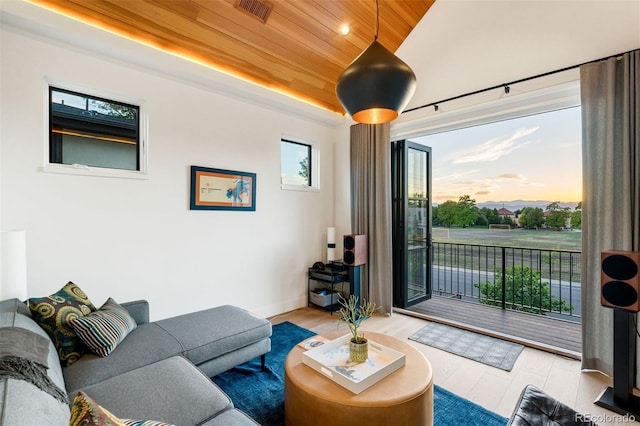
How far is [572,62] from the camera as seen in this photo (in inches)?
105

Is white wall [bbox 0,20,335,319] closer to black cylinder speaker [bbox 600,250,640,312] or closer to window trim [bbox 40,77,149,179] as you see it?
window trim [bbox 40,77,149,179]

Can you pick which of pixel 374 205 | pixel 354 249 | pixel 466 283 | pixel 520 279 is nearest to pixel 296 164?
pixel 374 205

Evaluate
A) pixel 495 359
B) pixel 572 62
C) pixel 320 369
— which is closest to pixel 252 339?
pixel 320 369

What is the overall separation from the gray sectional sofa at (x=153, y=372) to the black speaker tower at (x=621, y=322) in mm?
2497

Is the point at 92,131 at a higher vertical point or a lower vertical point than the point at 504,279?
higher

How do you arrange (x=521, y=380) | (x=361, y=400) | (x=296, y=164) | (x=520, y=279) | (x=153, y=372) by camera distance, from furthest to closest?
(x=520, y=279)
(x=296, y=164)
(x=521, y=380)
(x=153, y=372)
(x=361, y=400)

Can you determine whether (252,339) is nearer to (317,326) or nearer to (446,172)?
(317,326)

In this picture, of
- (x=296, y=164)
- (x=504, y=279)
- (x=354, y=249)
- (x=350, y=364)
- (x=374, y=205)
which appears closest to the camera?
(x=350, y=364)

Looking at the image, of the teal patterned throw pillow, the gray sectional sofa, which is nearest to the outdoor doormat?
the gray sectional sofa

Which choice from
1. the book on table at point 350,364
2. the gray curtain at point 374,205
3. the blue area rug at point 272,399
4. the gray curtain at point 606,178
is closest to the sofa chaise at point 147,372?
the blue area rug at point 272,399

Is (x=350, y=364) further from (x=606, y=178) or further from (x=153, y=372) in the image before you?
(x=606, y=178)

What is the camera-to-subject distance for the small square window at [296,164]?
4312 millimetres

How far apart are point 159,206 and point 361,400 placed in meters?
2.58

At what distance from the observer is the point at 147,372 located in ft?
5.38
